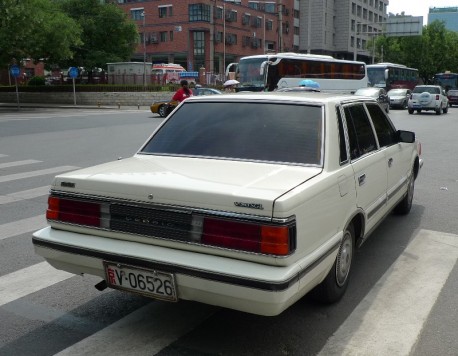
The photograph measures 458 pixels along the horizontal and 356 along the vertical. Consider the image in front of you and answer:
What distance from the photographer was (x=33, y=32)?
33.0 m

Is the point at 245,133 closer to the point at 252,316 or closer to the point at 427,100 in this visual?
the point at 252,316

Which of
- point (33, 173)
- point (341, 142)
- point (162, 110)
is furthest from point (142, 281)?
point (162, 110)

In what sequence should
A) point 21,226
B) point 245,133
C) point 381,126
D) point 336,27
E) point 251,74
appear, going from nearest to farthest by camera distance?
1. point 245,133
2. point 381,126
3. point 21,226
4. point 251,74
5. point 336,27

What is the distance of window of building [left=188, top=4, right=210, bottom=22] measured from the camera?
6462 centimetres

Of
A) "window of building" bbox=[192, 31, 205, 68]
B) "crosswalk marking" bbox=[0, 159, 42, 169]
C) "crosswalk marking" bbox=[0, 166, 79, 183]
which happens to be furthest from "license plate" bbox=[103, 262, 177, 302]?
"window of building" bbox=[192, 31, 205, 68]

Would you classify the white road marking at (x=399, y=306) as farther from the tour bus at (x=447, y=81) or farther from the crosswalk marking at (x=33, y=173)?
the tour bus at (x=447, y=81)

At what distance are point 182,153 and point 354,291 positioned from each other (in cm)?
186

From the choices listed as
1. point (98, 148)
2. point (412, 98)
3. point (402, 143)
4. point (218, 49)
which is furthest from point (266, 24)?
point (402, 143)

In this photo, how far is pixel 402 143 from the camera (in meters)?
5.97

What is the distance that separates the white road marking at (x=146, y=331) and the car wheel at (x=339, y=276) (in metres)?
0.84

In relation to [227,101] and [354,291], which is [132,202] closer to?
[227,101]

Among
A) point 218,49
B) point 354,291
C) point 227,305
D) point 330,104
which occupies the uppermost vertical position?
point 218,49

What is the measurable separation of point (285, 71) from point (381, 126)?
2755 cm

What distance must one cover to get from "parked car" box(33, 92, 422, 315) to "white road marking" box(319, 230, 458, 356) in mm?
332
